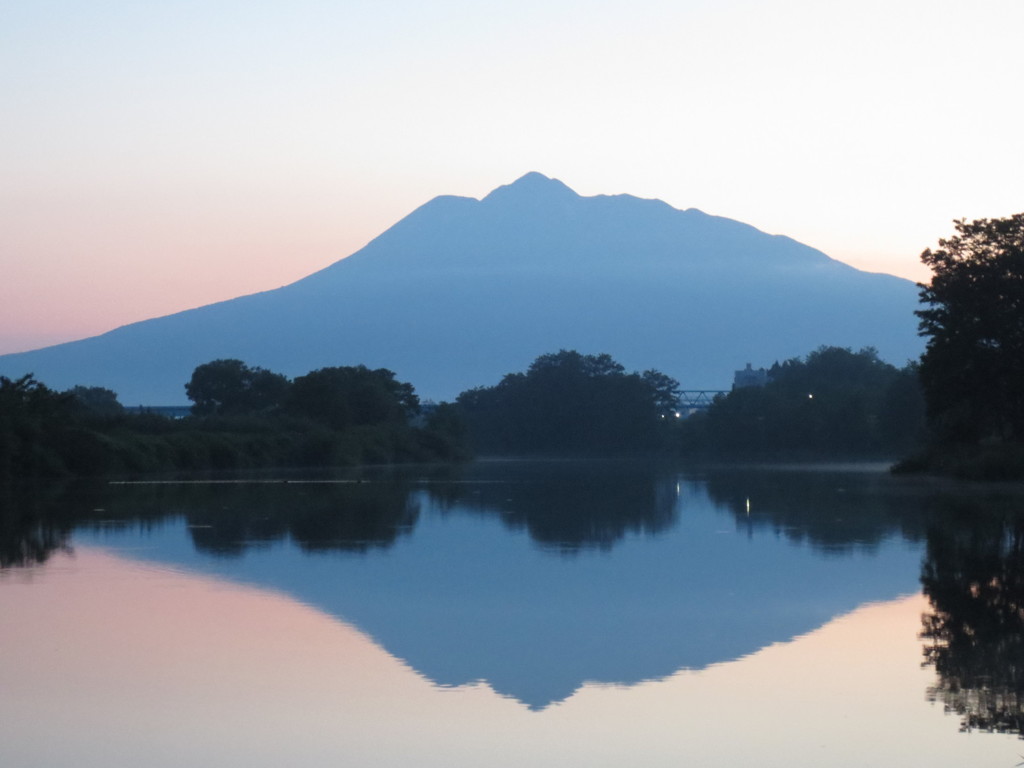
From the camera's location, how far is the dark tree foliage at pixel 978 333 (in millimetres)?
41125

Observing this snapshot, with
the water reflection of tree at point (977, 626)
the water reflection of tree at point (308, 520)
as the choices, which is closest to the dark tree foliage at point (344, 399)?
the water reflection of tree at point (308, 520)

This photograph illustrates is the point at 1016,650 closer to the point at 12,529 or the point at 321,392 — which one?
the point at 12,529

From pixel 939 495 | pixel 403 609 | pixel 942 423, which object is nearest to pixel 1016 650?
pixel 403 609

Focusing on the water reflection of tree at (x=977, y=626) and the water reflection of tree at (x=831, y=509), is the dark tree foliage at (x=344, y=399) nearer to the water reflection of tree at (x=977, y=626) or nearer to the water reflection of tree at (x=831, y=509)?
the water reflection of tree at (x=831, y=509)

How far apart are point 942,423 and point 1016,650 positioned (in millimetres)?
38550

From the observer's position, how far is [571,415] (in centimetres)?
12875

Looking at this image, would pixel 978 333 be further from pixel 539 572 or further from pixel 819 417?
pixel 819 417

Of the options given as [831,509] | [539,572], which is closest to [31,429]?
[831,509]

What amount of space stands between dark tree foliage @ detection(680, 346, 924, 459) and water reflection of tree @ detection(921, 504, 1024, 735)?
216 feet

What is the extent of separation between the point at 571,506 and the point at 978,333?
660 inches

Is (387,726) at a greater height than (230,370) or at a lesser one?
lesser

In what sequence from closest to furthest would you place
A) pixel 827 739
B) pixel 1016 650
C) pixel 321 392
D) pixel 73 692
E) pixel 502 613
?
1. pixel 827 739
2. pixel 73 692
3. pixel 1016 650
4. pixel 502 613
5. pixel 321 392

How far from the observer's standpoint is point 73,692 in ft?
29.6

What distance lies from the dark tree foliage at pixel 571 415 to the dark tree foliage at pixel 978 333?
3317 inches
